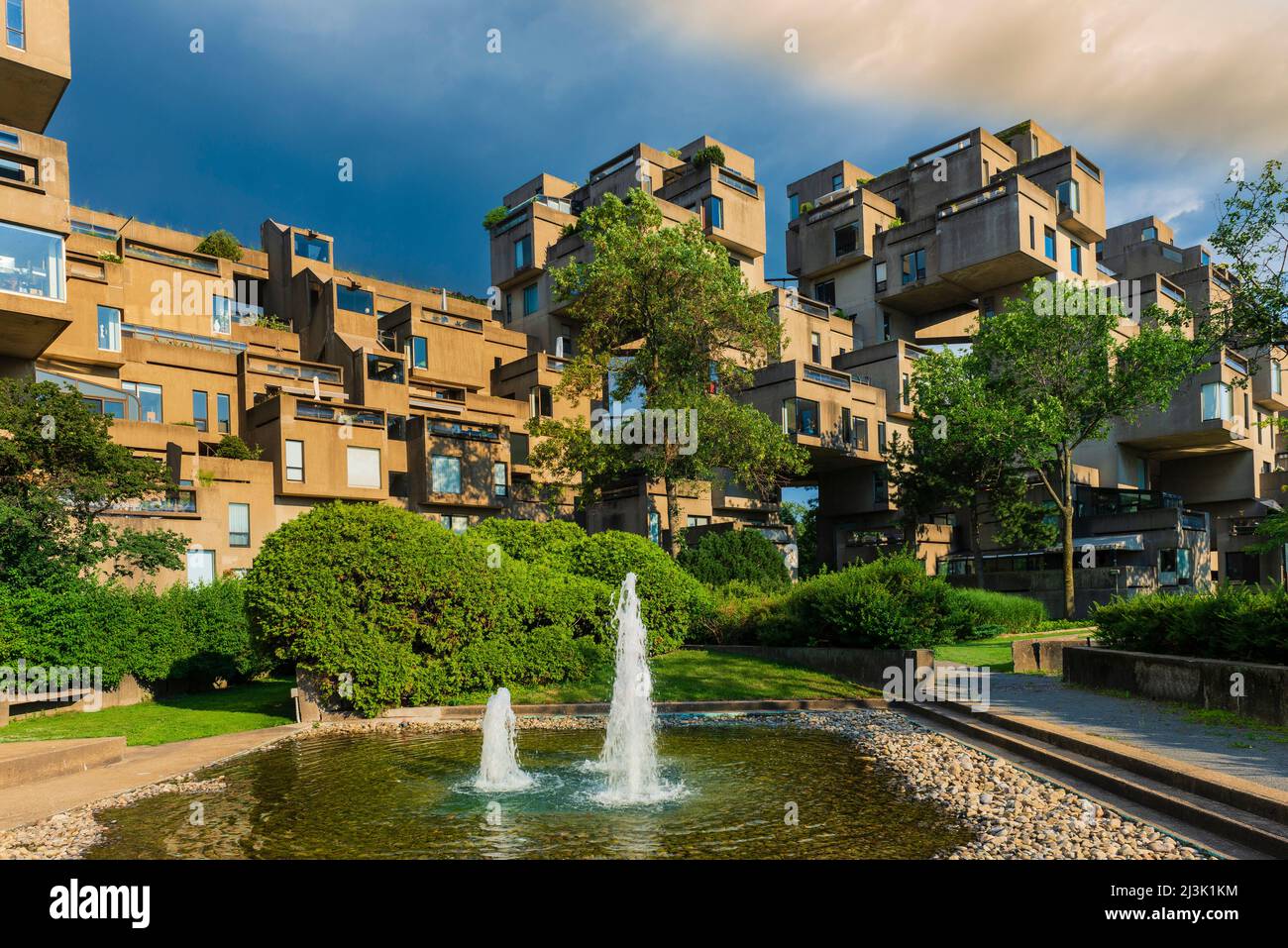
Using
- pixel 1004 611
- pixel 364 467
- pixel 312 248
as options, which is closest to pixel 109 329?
pixel 364 467

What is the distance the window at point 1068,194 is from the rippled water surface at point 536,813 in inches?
2003

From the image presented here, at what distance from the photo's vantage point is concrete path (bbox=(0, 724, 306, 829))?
1034 centimetres

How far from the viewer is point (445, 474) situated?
42406 mm

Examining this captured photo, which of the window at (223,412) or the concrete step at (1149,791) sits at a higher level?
the window at (223,412)

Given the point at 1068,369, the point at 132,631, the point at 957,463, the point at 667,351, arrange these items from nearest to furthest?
the point at 132,631 → the point at 667,351 → the point at 1068,369 → the point at 957,463

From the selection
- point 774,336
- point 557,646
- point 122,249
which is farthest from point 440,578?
point 122,249

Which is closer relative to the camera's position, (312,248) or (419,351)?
(419,351)

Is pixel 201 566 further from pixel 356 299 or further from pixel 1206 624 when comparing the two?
pixel 1206 624

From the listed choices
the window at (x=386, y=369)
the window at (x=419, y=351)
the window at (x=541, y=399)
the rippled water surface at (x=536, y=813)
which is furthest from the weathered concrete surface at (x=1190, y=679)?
the window at (x=419, y=351)

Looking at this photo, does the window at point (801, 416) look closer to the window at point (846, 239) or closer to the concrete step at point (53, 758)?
the window at point (846, 239)

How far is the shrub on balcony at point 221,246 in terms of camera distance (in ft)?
165

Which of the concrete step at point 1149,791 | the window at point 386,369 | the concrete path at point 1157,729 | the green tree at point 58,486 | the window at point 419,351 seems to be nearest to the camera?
the concrete step at point 1149,791

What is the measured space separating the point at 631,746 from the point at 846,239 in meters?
51.3

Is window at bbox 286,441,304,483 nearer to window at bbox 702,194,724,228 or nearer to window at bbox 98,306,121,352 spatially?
window at bbox 98,306,121,352
